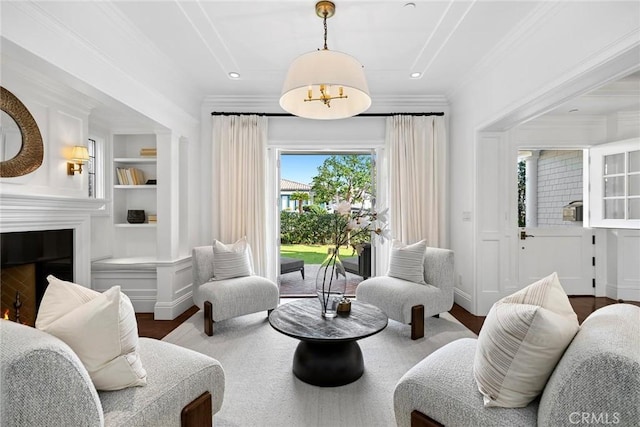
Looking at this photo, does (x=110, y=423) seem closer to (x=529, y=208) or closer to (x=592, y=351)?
(x=592, y=351)

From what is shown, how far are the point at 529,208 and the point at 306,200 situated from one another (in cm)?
497

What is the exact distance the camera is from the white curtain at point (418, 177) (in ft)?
14.9

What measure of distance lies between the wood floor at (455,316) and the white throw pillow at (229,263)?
67cm

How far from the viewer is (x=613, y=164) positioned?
14.9 ft

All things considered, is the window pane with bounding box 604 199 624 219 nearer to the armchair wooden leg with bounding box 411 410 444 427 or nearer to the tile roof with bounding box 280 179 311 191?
the armchair wooden leg with bounding box 411 410 444 427

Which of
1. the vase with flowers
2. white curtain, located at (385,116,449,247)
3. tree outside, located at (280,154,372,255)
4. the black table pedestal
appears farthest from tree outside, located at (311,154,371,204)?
the black table pedestal

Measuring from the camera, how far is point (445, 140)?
4.57 metres

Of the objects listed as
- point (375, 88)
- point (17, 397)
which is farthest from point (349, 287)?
point (17, 397)

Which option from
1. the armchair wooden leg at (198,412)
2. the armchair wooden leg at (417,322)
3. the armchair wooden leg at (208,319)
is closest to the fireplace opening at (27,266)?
the armchair wooden leg at (208,319)

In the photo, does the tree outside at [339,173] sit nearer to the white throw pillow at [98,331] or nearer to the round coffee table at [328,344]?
the round coffee table at [328,344]

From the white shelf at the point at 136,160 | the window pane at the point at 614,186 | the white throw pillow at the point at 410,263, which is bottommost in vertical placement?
the white throw pillow at the point at 410,263

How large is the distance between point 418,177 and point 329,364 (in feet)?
9.75

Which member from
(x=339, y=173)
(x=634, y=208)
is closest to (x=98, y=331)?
(x=634, y=208)

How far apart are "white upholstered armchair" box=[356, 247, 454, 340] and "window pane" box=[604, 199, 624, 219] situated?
269 cm
